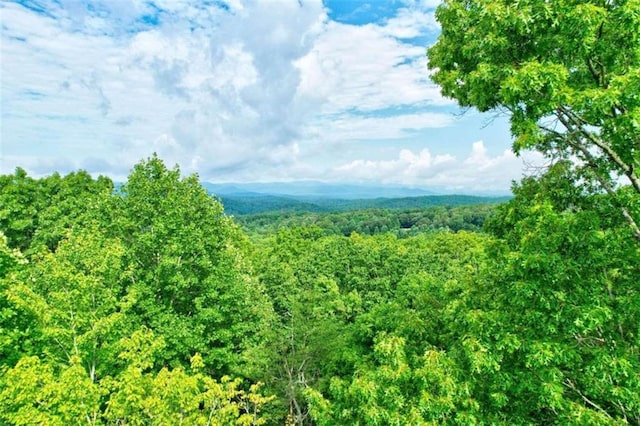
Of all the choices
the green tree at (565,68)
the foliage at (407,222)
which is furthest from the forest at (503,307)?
the foliage at (407,222)

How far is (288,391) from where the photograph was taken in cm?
1783

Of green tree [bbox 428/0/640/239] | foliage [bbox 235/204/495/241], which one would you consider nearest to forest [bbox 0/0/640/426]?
green tree [bbox 428/0/640/239]

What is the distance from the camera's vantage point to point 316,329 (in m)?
18.2

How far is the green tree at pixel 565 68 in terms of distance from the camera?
21.6ft

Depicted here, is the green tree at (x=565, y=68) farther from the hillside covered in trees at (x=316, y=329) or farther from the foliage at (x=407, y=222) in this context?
the foliage at (x=407, y=222)

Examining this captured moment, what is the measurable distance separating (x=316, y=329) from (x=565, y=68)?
47.1 ft

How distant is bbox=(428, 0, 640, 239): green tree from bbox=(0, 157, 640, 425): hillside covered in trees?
5.70ft

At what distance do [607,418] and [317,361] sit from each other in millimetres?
12938

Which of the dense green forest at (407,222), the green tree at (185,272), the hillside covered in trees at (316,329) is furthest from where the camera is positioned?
the dense green forest at (407,222)

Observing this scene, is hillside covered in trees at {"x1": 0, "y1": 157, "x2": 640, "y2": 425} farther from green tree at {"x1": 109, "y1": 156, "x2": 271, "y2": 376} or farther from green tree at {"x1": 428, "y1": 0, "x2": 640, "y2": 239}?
green tree at {"x1": 428, "y1": 0, "x2": 640, "y2": 239}

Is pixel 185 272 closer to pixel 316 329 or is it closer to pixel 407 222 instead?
pixel 316 329

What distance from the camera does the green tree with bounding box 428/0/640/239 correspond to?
21.6 ft

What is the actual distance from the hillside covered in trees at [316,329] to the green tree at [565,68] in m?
1.74

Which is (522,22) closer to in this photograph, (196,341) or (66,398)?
(66,398)
